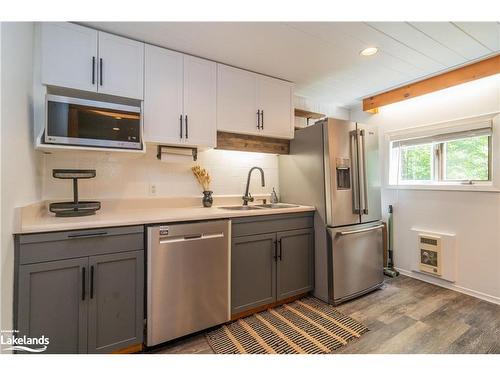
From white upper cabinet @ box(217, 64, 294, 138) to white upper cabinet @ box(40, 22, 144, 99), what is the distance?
757mm

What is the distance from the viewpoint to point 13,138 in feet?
4.22

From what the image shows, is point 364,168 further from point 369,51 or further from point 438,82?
point 438,82

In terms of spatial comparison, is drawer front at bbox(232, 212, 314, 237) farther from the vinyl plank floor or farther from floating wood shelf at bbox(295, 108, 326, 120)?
floating wood shelf at bbox(295, 108, 326, 120)

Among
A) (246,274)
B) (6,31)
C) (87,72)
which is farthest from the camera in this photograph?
(246,274)

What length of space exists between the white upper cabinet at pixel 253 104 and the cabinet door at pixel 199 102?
0.24ft

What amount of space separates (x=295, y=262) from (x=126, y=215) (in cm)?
163

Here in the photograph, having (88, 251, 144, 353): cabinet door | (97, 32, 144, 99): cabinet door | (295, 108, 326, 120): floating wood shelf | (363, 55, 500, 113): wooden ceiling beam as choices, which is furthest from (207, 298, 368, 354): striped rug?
(363, 55, 500, 113): wooden ceiling beam

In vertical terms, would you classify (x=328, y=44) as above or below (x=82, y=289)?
above

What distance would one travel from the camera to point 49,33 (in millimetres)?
1599

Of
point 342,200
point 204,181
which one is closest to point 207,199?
point 204,181

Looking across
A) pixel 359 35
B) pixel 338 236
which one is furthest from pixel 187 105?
pixel 338 236

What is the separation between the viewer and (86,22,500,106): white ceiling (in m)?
1.77
